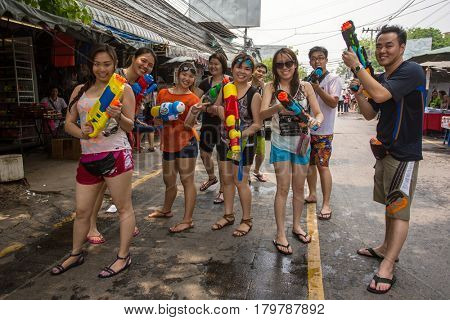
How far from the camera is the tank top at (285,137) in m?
3.54

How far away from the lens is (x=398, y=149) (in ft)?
9.70

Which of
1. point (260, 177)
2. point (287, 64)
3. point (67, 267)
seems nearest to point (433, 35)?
point (260, 177)

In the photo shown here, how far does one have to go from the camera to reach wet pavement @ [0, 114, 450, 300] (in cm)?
284

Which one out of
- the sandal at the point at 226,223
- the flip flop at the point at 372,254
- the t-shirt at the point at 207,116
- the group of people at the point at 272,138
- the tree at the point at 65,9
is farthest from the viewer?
the tree at the point at 65,9

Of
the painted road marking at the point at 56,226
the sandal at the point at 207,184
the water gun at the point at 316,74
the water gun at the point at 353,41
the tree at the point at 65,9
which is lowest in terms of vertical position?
the painted road marking at the point at 56,226

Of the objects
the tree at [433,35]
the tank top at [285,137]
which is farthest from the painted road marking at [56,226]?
the tree at [433,35]

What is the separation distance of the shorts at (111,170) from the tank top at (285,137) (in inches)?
56.5

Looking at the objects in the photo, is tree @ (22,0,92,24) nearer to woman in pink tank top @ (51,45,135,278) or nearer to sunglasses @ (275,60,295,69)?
woman in pink tank top @ (51,45,135,278)

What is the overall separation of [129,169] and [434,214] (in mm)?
3949

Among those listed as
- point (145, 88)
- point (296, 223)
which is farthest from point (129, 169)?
point (296, 223)

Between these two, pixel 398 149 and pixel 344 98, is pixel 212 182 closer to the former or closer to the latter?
pixel 398 149

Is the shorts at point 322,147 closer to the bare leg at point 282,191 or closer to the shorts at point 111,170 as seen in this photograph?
the bare leg at point 282,191

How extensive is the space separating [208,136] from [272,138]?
5.03 feet

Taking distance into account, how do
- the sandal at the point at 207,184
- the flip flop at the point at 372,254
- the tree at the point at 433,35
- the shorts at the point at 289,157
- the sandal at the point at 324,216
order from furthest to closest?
the tree at the point at 433,35, the sandal at the point at 207,184, the sandal at the point at 324,216, the shorts at the point at 289,157, the flip flop at the point at 372,254
